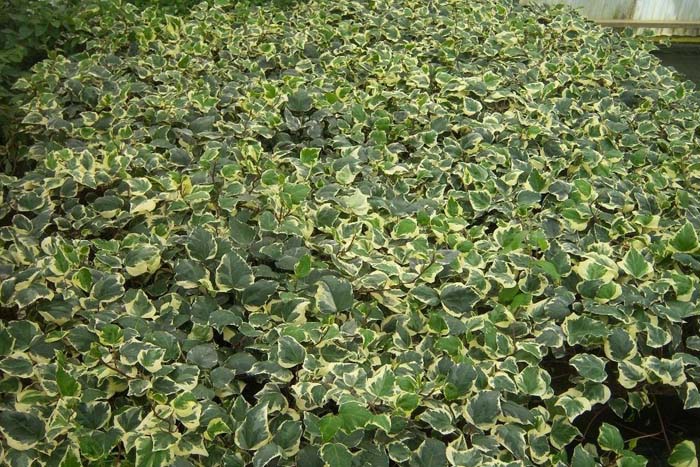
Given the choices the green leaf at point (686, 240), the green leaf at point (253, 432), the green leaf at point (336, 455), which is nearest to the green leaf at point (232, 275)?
the green leaf at point (253, 432)

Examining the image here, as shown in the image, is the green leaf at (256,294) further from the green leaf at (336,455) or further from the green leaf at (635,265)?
the green leaf at (635,265)

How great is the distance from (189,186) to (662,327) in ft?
4.61

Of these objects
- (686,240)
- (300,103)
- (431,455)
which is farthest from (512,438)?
(300,103)

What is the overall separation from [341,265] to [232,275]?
30cm

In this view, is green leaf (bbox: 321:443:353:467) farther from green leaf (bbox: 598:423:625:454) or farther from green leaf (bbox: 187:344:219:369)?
green leaf (bbox: 598:423:625:454)

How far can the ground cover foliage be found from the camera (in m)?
1.35

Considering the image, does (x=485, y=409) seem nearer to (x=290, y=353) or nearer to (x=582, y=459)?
(x=582, y=459)

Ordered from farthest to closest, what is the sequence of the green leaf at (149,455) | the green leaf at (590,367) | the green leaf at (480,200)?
the green leaf at (480,200) < the green leaf at (590,367) < the green leaf at (149,455)

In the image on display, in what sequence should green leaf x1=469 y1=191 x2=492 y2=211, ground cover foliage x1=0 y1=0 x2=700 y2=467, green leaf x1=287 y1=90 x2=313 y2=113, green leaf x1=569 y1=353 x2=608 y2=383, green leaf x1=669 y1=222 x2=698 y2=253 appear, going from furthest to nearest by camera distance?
green leaf x1=287 y1=90 x2=313 y2=113
green leaf x1=469 y1=191 x2=492 y2=211
green leaf x1=669 y1=222 x2=698 y2=253
green leaf x1=569 y1=353 x2=608 y2=383
ground cover foliage x1=0 y1=0 x2=700 y2=467

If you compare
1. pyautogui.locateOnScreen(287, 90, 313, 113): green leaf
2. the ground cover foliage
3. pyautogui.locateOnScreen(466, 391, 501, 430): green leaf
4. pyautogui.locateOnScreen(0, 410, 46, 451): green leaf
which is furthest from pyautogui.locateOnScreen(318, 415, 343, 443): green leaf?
pyautogui.locateOnScreen(287, 90, 313, 113): green leaf

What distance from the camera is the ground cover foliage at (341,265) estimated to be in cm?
135

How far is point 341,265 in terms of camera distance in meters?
1.69

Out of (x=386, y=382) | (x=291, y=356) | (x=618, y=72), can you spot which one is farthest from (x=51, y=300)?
(x=618, y=72)

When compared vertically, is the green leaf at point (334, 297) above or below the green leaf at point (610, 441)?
above
